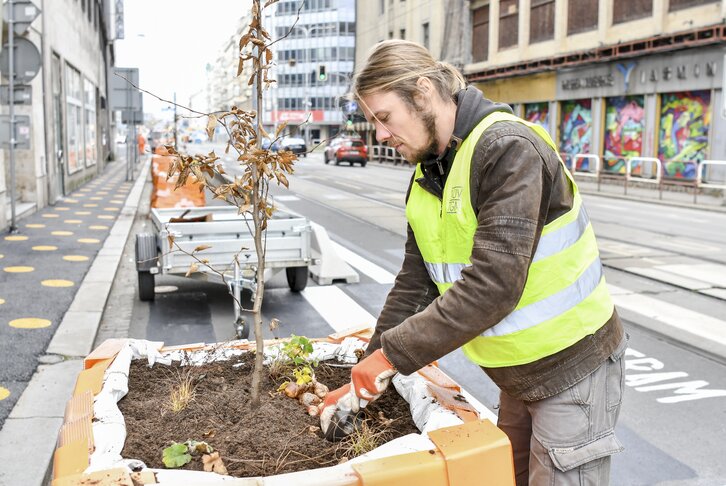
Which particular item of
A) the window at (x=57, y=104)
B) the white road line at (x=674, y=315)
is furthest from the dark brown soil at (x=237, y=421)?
the window at (x=57, y=104)

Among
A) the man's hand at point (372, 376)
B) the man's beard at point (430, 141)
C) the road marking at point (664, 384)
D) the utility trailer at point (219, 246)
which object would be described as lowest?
the road marking at point (664, 384)

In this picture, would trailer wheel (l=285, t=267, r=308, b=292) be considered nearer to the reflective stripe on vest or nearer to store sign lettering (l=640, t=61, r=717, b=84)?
the reflective stripe on vest

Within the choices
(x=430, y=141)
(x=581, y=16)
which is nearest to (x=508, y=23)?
(x=581, y=16)

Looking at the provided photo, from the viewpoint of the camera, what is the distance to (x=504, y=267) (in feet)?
6.25

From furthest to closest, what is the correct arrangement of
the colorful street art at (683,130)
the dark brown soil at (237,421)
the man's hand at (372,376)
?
the colorful street art at (683,130), the dark brown soil at (237,421), the man's hand at (372,376)

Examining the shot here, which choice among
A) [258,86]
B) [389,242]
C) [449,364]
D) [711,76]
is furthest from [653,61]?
[258,86]

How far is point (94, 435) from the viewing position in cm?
224

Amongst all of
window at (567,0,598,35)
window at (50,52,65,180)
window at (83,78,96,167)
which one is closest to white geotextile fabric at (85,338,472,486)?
window at (50,52,65,180)

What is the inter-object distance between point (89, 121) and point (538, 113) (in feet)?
61.7

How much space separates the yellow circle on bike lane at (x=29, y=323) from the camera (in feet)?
20.8

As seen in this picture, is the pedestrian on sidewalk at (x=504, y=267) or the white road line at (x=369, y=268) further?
the white road line at (x=369, y=268)

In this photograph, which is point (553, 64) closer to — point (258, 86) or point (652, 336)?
point (652, 336)

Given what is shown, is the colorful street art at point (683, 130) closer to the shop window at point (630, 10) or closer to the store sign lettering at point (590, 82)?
the store sign lettering at point (590, 82)

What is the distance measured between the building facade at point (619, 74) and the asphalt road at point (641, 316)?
30.5 feet
